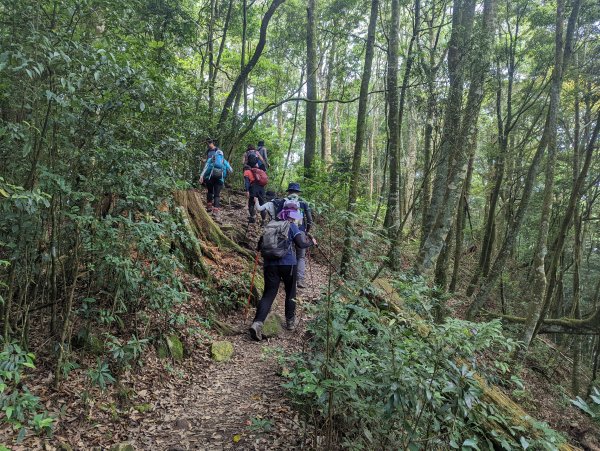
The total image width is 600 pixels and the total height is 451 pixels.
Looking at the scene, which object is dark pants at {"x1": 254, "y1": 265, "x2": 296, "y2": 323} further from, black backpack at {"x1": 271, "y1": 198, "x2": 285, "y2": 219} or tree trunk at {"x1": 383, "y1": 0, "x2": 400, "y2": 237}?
tree trunk at {"x1": 383, "y1": 0, "x2": 400, "y2": 237}

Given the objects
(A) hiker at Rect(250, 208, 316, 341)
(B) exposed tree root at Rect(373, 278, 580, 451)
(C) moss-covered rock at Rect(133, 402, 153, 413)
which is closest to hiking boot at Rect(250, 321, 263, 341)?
(A) hiker at Rect(250, 208, 316, 341)

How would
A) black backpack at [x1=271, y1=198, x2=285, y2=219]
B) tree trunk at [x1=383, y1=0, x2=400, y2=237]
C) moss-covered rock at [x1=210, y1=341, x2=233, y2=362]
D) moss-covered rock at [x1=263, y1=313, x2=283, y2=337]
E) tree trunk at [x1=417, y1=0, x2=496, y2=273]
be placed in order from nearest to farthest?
moss-covered rock at [x1=210, y1=341, x2=233, y2=362]
moss-covered rock at [x1=263, y1=313, x2=283, y2=337]
black backpack at [x1=271, y1=198, x2=285, y2=219]
tree trunk at [x1=417, y1=0, x2=496, y2=273]
tree trunk at [x1=383, y1=0, x2=400, y2=237]

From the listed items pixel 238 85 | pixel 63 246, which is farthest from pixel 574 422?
pixel 238 85

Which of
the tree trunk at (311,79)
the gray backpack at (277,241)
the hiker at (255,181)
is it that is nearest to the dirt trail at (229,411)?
the gray backpack at (277,241)

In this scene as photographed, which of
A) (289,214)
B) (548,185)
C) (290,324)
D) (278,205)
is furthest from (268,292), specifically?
(548,185)

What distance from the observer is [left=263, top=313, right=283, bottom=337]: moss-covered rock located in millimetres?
5926

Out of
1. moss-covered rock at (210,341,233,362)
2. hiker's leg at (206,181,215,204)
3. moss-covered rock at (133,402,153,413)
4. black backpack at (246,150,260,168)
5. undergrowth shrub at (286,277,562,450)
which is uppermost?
black backpack at (246,150,260,168)

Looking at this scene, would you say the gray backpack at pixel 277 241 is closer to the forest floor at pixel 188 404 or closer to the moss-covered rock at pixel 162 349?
the forest floor at pixel 188 404

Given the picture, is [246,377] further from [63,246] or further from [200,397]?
[63,246]

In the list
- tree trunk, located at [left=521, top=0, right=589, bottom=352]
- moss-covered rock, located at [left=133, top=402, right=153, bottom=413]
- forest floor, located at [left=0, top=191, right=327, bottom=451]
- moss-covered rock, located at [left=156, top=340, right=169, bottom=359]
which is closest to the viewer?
forest floor, located at [left=0, top=191, right=327, bottom=451]

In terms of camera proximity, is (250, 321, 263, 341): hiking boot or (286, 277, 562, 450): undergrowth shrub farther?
(250, 321, 263, 341): hiking boot

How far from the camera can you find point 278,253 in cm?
555

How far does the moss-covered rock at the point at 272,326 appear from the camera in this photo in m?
5.93

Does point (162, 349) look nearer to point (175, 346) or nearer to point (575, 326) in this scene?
point (175, 346)
